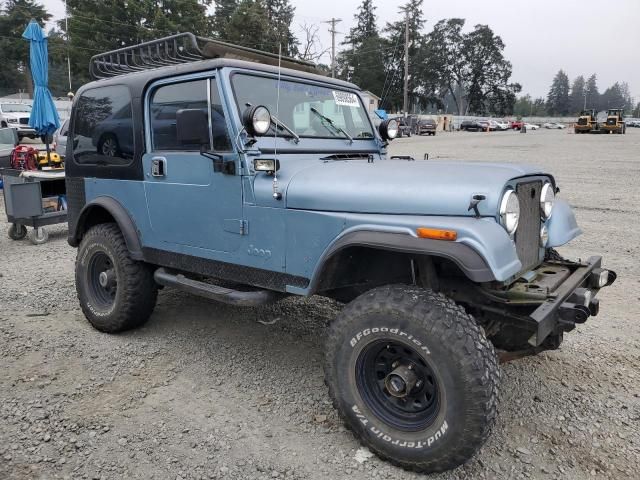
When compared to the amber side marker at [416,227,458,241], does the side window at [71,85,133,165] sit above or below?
above

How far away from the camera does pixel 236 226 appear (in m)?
3.33

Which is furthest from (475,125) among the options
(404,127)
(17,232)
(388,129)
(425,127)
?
(388,129)

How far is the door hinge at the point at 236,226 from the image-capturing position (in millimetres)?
3287

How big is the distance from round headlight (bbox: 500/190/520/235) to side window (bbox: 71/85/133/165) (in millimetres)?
2865

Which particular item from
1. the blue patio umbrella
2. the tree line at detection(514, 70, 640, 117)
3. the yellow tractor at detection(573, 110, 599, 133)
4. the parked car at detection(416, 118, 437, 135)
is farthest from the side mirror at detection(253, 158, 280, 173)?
the tree line at detection(514, 70, 640, 117)

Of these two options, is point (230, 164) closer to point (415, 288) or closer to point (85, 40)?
point (415, 288)

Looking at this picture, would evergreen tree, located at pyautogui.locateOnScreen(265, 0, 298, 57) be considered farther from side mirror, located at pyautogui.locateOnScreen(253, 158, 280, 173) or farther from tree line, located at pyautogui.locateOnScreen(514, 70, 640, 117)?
tree line, located at pyautogui.locateOnScreen(514, 70, 640, 117)

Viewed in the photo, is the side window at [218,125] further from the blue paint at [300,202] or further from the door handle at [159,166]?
the door handle at [159,166]

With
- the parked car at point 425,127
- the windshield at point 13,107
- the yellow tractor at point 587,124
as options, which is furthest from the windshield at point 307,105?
the yellow tractor at point 587,124

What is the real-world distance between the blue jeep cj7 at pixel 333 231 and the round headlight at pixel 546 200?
19 mm

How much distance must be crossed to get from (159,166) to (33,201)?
4787 mm

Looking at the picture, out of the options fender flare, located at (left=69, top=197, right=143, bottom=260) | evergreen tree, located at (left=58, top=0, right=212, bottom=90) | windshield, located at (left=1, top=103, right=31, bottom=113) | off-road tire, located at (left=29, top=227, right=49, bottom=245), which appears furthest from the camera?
evergreen tree, located at (left=58, top=0, right=212, bottom=90)

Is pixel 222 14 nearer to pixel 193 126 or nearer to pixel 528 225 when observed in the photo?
pixel 193 126

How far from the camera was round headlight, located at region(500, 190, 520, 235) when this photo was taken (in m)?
2.60
